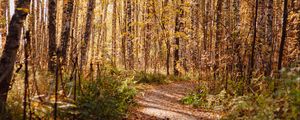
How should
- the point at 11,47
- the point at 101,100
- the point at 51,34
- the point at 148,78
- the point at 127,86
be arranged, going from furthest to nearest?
the point at 148,78, the point at 51,34, the point at 127,86, the point at 101,100, the point at 11,47

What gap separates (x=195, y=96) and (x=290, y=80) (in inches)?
329

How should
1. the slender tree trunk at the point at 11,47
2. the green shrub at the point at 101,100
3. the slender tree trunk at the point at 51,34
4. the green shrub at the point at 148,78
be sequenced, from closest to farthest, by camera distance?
1. the slender tree trunk at the point at 11,47
2. the green shrub at the point at 101,100
3. the slender tree trunk at the point at 51,34
4. the green shrub at the point at 148,78

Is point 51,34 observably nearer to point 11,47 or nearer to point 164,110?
point 164,110

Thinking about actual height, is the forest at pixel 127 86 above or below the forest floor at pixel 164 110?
above

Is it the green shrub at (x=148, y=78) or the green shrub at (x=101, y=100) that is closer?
the green shrub at (x=101, y=100)

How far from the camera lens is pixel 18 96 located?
680cm

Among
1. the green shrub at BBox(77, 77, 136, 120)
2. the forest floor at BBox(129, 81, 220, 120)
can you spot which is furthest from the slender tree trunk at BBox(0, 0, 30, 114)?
the forest floor at BBox(129, 81, 220, 120)

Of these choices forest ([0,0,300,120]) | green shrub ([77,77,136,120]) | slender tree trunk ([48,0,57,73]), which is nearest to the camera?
forest ([0,0,300,120])

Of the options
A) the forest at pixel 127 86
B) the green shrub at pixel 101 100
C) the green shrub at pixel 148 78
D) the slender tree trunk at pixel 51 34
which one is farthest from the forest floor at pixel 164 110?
the slender tree trunk at pixel 51 34

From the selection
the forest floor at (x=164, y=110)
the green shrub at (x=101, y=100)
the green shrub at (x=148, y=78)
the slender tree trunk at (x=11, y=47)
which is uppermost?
the slender tree trunk at (x=11, y=47)

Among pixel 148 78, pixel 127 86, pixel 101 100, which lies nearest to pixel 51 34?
pixel 127 86

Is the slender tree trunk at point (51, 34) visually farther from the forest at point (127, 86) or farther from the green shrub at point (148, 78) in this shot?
the green shrub at point (148, 78)

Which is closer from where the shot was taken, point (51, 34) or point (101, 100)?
point (101, 100)

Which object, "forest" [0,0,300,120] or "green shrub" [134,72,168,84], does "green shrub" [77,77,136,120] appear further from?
"green shrub" [134,72,168,84]
